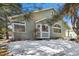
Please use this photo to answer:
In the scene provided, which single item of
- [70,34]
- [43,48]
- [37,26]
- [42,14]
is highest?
[42,14]

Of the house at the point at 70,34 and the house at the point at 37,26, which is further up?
the house at the point at 37,26

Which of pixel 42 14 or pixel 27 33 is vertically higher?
pixel 42 14

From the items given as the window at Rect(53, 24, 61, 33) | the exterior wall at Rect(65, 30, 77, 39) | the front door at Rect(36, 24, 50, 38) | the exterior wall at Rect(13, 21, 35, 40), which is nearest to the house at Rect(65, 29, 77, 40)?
the exterior wall at Rect(65, 30, 77, 39)

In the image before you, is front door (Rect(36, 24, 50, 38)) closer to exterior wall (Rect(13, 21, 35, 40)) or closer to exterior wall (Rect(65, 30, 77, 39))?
exterior wall (Rect(13, 21, 35, 40))

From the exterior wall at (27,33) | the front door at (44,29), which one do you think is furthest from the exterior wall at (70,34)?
the exterior wall at (27,33)

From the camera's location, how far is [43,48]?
4.16 meters

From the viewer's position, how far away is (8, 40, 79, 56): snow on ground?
4141 millimetres

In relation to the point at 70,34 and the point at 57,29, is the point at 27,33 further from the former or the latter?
the point at 70,34

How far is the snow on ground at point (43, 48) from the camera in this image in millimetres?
4141

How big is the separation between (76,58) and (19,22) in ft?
2.90

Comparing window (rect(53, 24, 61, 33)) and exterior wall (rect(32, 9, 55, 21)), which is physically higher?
exterior wall (rect(32, 9, 55, 21))

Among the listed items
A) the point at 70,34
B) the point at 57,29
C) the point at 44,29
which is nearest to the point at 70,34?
the point at 70,34

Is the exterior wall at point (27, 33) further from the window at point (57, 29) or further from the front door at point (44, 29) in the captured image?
the window at point (57, 29)

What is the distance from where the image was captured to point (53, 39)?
4164 mm
